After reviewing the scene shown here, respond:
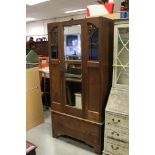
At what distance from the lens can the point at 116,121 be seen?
236cm

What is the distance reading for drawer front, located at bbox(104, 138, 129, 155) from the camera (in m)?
2.33

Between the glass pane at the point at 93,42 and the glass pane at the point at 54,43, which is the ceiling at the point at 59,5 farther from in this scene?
the glass pane at the point at 93,42

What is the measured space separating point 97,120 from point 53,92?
86 centimetres

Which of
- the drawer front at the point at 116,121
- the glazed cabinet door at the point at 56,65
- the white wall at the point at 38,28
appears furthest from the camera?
the white wall at the point at 38,28

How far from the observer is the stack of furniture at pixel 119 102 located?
232cm

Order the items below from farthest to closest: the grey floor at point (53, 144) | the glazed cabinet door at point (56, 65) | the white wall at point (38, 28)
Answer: the white wall at point (38, 28)
the glazed cabinet door at point (56, 65)
the grey floor at point (53, 144)

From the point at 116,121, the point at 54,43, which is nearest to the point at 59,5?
the point at 54,43

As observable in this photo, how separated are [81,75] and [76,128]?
0.78 meters

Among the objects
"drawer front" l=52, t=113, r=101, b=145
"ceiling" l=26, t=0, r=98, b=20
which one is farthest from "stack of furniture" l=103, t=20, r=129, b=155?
"ceiling" l=26, t=0, r=98, b=20

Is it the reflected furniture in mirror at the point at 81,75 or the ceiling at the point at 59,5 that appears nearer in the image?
the reflected furniture in mirror at the point at 81,75

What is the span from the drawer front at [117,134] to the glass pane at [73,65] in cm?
52

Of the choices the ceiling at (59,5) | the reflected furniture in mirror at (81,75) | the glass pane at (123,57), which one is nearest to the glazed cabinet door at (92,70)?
the reflected furniture in mirror at (81,75)

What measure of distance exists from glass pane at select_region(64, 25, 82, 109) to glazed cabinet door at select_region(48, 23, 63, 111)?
0.10 metres
